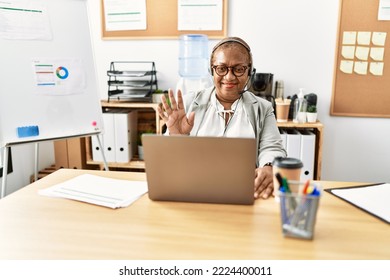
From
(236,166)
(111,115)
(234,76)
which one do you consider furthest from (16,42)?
(236,166)

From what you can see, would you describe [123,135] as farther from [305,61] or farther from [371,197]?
[371,197]

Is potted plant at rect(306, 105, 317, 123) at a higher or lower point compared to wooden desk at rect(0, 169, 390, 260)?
higher

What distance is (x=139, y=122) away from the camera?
3229 millimetres

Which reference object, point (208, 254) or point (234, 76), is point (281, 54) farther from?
point (208, 254)

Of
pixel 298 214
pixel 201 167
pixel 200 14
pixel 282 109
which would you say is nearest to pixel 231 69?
pixel 201 167

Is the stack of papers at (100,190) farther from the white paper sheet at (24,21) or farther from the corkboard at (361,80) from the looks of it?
the corkboard at (361,80)

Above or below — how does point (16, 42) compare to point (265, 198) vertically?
above

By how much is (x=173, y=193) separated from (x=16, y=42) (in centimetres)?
147

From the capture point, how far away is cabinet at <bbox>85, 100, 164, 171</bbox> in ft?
9.50

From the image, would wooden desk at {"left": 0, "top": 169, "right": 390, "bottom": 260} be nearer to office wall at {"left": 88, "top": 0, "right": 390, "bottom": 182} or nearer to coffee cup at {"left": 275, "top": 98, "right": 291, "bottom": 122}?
coffee cup at {"left": 275, "top": 98, "right": 291, "bottom": 122}

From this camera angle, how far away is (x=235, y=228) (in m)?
0.93

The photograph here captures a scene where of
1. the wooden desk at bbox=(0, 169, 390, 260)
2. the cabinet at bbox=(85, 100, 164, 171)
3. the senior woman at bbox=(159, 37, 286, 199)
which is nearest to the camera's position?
the wooden desk at bbox=(0, 169, 390, 260)

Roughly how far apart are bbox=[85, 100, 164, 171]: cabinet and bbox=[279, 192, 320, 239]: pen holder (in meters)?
2.02

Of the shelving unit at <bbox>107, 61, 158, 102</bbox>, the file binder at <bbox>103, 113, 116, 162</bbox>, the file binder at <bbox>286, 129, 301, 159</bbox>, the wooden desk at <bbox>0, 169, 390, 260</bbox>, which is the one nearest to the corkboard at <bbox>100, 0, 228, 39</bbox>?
the shelving unit at <bbox>107, 61, 158, 102</bbox>
